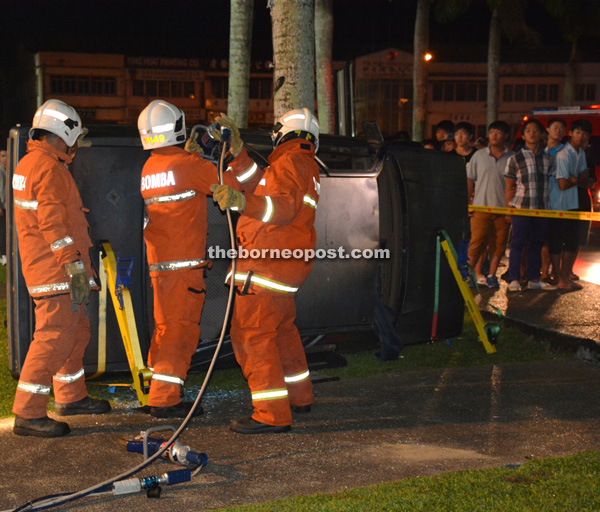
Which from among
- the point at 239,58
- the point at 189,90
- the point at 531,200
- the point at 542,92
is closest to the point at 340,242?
the point at 531,200

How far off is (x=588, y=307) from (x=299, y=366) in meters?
4.35

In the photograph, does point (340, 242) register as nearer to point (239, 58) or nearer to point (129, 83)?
point (239, 58)

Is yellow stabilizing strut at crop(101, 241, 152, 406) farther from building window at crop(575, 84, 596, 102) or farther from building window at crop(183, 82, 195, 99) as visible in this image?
building window at crop(575, 84, 596, 102)

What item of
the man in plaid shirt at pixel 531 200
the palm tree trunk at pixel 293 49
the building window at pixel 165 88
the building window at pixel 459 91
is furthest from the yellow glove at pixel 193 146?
the building window at pixel 459 91

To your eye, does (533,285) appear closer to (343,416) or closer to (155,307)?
(343,416)

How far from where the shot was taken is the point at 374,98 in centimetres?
5584

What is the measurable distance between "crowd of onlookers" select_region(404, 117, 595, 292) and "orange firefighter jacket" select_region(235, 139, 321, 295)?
5.00m

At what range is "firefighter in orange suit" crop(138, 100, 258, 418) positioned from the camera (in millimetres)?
4855

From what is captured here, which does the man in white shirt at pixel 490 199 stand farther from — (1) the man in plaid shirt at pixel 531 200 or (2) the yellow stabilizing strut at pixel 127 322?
(2) the yellow stabilizing strut at pixel 127 322

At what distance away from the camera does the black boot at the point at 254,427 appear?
15.3 ft

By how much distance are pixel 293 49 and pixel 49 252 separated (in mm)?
3741

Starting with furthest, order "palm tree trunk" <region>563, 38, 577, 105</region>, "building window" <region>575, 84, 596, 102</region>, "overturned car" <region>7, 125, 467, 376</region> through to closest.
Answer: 1. "building window" <region>575, 84, 596, 102</region>
2. "palm tree trunk" <region>563, 38, 577, 105</region>
3. "overturned car" <region>7, 125, 467, 376</region>

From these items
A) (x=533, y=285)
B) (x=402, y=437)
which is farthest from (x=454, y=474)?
(x=533, y=285)

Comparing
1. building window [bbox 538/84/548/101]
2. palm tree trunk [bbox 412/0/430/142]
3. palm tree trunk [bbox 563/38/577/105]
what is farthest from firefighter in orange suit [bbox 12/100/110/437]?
building window [bbox 538/84/548/101]
